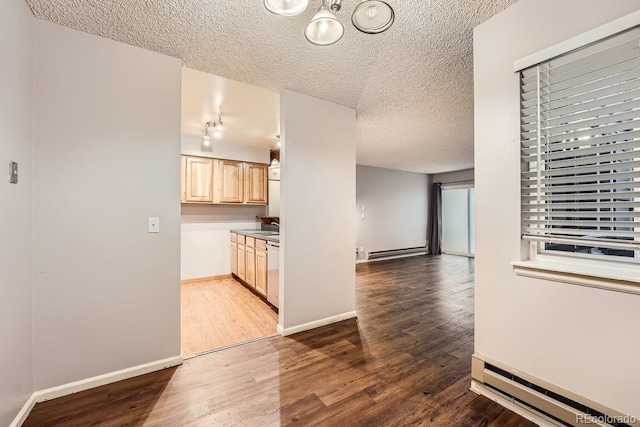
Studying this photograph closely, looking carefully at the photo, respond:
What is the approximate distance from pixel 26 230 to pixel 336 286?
253 cm

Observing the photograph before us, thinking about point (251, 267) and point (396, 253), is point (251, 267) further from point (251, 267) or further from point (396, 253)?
point (396, 253)

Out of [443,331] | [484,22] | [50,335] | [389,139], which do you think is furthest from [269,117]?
[443,331]

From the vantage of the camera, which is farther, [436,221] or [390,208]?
[436,221]

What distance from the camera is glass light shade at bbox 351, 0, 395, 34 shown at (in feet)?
4.42

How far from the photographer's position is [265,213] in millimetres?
5453

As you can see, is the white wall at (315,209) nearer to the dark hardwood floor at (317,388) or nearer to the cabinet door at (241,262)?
the dark hardwood floor at (317,388)

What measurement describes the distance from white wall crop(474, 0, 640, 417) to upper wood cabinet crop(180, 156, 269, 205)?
408cm

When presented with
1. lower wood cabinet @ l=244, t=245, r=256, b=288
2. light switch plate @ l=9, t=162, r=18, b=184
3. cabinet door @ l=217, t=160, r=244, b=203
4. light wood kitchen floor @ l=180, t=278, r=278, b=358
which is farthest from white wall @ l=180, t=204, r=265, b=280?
light switch plate @ l=9, t=162, r=18, b=184

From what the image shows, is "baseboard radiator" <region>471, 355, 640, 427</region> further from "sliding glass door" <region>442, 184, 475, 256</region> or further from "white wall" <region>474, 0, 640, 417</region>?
"sliding glass door" <region>442, 184, 475, 256</region>

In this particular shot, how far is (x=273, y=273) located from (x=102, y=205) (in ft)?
6.06

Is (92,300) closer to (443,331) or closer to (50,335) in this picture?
(50,335)

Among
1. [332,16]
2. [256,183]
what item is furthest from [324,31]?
[256,183]

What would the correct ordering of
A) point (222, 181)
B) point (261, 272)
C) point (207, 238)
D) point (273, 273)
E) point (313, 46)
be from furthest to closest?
1. point (207, 238)
2. point (222, 181)
3. point (261, 272)
4. point (273, 273)
5. point (313, 46)

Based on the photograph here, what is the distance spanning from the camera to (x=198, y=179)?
4562mm
